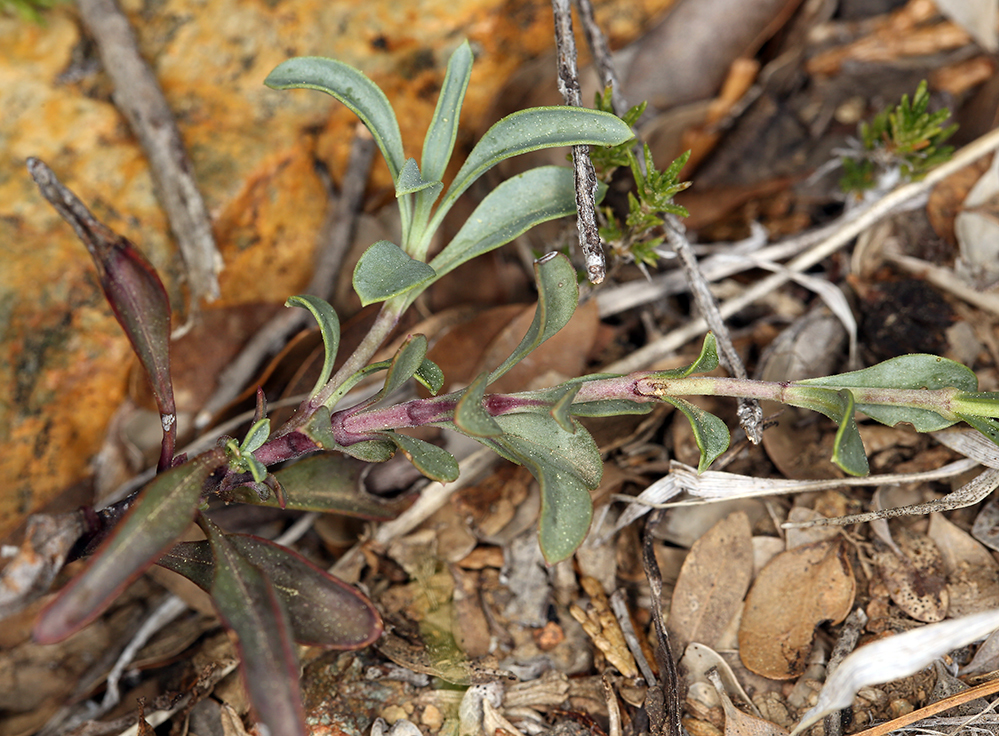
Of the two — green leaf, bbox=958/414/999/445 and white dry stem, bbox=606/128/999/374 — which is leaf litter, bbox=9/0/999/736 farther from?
green leaf, bbox=958/414/999/445

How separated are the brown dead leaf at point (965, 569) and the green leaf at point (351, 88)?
1.97 m

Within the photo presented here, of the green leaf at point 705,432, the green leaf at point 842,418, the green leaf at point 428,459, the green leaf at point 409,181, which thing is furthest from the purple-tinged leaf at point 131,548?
the green leaf at point 842,418

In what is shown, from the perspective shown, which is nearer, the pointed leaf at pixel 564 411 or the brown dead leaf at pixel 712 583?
the pointed leaf at pixel 564 411

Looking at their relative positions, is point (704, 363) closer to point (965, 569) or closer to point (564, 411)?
point (564, 411)

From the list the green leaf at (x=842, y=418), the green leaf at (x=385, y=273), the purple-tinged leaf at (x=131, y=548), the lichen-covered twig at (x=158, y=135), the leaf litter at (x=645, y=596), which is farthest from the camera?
the lichen-covered twig at (x=158, y=135)

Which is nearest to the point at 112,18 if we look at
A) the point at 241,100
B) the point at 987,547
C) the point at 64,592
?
the point at 241,100

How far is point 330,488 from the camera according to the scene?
227cm

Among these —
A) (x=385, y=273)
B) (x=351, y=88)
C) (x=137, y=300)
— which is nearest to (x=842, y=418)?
(x=385, y=273)

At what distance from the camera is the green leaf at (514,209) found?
7.14ft

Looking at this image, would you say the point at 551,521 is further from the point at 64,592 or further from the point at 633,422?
the point at 64,592

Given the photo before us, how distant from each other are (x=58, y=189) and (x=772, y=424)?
215 cm

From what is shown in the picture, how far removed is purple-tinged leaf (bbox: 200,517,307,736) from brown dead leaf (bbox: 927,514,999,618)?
1839mm

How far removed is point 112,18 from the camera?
2.66 meters

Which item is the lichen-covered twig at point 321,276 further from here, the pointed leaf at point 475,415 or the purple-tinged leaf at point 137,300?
the pointed leaf at point 475,415
